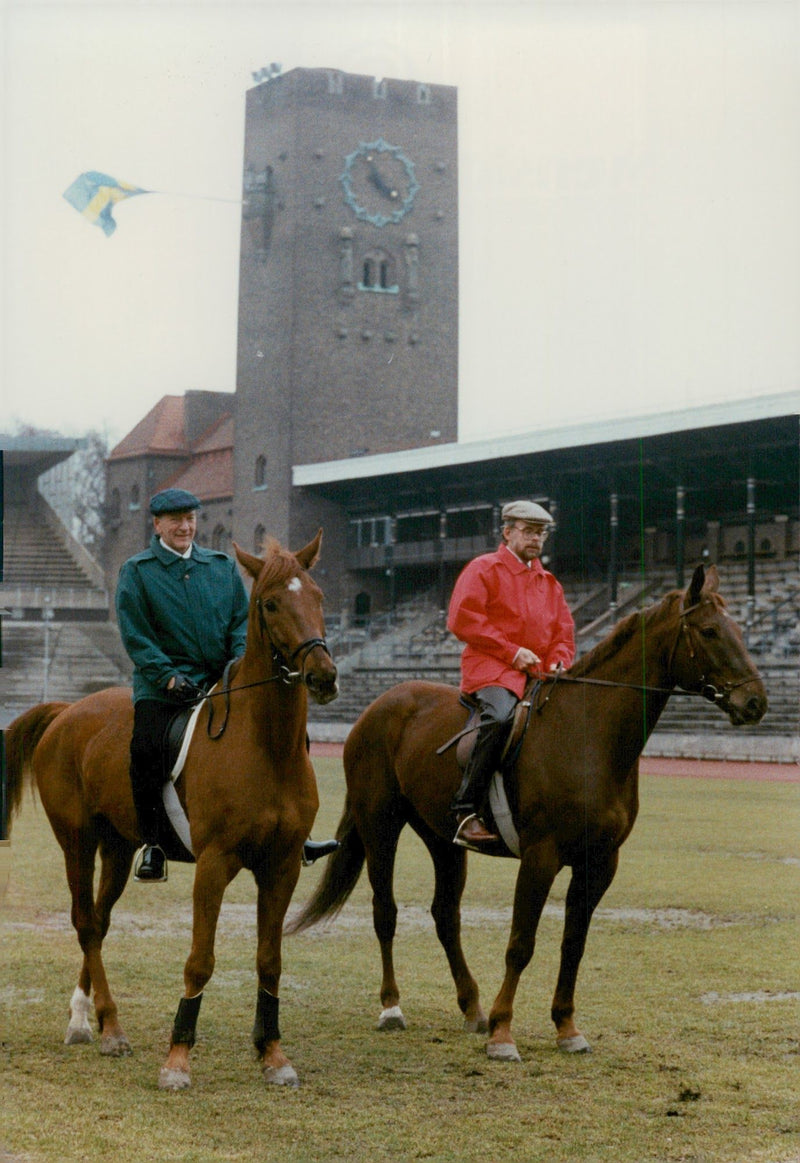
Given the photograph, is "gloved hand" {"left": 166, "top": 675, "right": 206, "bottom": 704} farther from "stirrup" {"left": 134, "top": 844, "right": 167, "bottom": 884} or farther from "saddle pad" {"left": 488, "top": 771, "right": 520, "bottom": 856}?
"saddle pad" {"left": 488, "top": 771, "right": 520, "bottom": 856}

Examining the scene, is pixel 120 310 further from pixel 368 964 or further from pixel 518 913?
pixel 518 913

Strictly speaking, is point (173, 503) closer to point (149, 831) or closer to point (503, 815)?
point (149, 831)

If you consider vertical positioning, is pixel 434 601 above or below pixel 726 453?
below

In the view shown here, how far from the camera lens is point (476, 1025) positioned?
18.4 ft

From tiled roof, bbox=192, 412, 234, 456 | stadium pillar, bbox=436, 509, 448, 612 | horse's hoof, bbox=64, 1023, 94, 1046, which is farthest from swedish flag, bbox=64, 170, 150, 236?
tiled roof, bbox=192, 412, 234, 456

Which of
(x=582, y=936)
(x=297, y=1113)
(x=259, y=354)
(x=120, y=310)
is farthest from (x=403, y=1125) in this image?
(x=259, y=354)

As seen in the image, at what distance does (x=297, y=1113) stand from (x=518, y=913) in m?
1.18

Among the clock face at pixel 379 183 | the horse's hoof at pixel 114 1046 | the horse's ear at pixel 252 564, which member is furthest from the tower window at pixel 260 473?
the horse's ear at pixel 252 564

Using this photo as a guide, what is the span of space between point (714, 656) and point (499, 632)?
2.84 feet

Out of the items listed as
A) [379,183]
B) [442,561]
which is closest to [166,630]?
[442,561]

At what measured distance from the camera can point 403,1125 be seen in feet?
14.1

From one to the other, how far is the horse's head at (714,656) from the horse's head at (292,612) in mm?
1290

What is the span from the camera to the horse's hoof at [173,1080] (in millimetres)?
4633

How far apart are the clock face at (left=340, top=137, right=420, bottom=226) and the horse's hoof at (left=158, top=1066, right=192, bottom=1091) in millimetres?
32219
